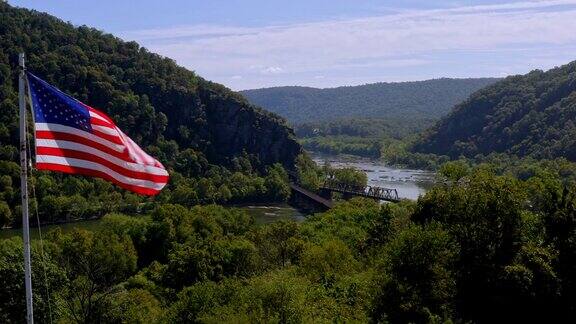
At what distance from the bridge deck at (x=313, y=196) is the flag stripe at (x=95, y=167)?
108803mm

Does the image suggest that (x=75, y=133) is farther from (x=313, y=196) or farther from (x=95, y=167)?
(x=313, y=196)

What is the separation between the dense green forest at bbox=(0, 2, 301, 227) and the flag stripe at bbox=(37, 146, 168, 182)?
4163 inches

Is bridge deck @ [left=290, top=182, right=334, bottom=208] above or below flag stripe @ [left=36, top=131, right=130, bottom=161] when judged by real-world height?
below

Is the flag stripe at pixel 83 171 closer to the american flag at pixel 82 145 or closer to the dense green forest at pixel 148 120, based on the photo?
the american flag at pixel 82 145

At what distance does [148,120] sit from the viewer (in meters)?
166

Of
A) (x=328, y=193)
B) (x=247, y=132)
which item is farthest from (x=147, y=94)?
(x=328, y=193)

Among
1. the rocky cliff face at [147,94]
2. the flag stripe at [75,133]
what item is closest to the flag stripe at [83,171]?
the flag stripe at [75,133]

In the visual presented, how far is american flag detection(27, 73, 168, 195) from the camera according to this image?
41.9 ft

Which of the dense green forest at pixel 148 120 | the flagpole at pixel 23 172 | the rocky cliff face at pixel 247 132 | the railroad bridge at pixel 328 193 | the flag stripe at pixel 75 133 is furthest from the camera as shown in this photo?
the rocky cliff face at pixel 247 132

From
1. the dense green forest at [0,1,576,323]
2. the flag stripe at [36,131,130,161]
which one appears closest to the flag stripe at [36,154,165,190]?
the flag stripe at [36,131,130,161]

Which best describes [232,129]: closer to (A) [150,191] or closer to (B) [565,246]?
(B) [565,246]

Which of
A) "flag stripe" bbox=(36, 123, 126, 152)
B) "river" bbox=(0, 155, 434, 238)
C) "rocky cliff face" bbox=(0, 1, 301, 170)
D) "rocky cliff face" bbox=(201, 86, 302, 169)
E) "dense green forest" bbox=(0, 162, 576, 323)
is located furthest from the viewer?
"rocky cliff face" bbox=(201, 86, 302, 169)

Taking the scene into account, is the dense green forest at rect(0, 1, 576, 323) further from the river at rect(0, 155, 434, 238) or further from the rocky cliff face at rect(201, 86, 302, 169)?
the rocky cliff face at rect(201, 86, 302, 169)

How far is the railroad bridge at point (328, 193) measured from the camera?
12662 centimetres
